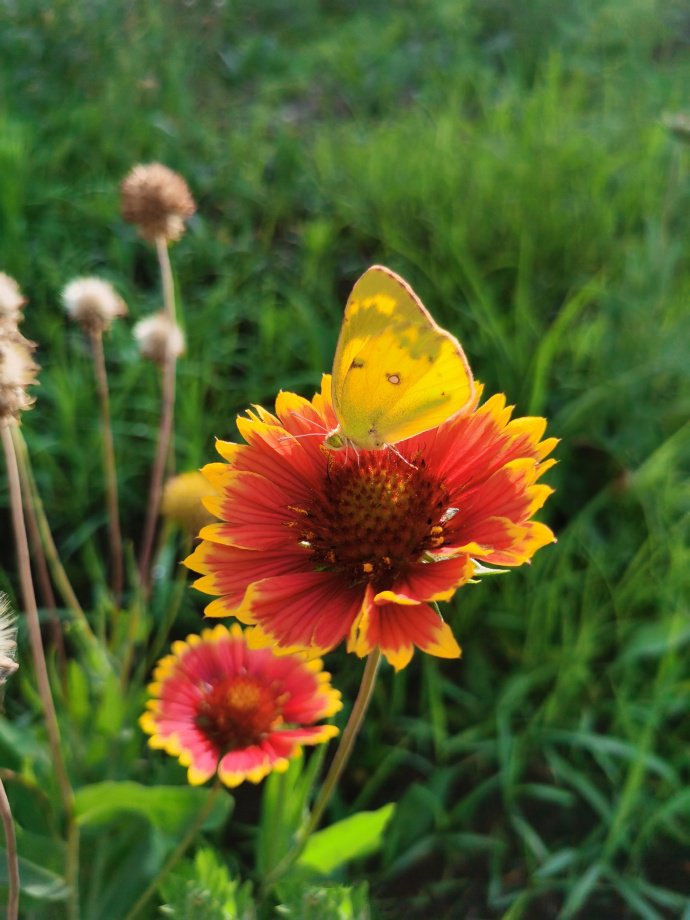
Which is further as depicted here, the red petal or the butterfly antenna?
the butterfly antenna

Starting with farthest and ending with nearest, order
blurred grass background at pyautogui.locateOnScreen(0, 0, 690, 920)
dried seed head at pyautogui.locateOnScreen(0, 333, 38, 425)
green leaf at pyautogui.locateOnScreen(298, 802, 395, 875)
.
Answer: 1. blurred grass background at pyautogui.locateOnScreen(0, 0, 690, 920)
2. green leaf at pyautogui.locateOnScreen(298, 802, 395, 875)
3. dried seed head at pyautogui.locateOnScreen(0, 333, 38, 425)

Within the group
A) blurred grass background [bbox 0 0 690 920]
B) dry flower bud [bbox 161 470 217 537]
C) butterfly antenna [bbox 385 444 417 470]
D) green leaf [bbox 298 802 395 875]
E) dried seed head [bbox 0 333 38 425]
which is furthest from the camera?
blurred grass background [bbox 0 0 690 920]

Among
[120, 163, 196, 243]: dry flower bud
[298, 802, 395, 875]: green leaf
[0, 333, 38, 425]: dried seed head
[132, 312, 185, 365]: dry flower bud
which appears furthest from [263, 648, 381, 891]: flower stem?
[120, 163, 196, 243]: dry flower bud

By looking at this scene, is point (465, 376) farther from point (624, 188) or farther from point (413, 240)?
point (624, 188)

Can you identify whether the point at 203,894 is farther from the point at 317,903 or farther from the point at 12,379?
the point at 12,379

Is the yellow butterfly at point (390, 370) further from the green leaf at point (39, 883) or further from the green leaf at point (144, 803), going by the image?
the green leaf at point (39, 883)

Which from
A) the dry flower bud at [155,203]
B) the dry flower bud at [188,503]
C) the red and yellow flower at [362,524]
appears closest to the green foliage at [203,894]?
the red and yellow flower at [362,524]

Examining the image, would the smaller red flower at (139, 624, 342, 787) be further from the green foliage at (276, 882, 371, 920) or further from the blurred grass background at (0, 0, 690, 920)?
the blurred grass background at (0, 0, 690, 920)
